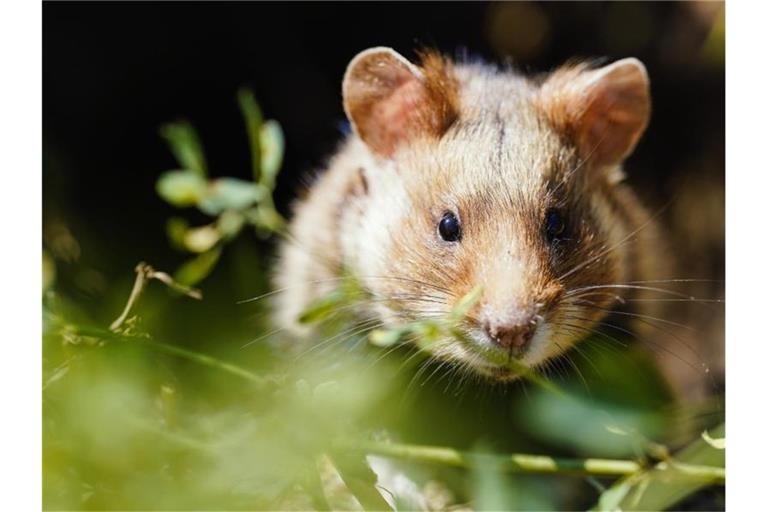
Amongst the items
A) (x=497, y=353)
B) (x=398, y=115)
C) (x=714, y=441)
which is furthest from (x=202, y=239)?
(x=714, y=441)

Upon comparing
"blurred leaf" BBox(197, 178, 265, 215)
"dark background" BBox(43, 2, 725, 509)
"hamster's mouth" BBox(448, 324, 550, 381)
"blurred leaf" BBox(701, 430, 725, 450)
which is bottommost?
"blurred leaf" BBox(701, 430, 725, 450)

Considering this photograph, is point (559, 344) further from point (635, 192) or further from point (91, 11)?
point (91, 11)

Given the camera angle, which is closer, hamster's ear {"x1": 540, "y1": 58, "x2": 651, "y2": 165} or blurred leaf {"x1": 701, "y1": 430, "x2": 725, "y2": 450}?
blurred leaf {"x1": 701, "y1": 430, "x2": 725, "y2": 450}

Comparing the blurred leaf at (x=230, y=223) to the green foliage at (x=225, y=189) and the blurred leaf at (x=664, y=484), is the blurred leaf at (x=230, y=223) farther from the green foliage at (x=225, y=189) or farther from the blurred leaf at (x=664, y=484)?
the blurred leaf at (x=664, y=484)

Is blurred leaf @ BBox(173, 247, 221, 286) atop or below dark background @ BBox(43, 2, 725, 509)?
below

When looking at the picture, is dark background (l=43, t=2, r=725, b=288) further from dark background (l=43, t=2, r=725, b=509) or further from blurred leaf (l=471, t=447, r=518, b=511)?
blurred leaf (l=471, t=447, r=518, b=511)

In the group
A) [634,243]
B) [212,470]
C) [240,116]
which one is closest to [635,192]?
[634,243]

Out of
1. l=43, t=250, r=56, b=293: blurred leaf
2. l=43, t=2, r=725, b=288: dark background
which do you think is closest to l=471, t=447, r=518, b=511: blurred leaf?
l=43, t=250, r=56, b=293: blurred leaf
